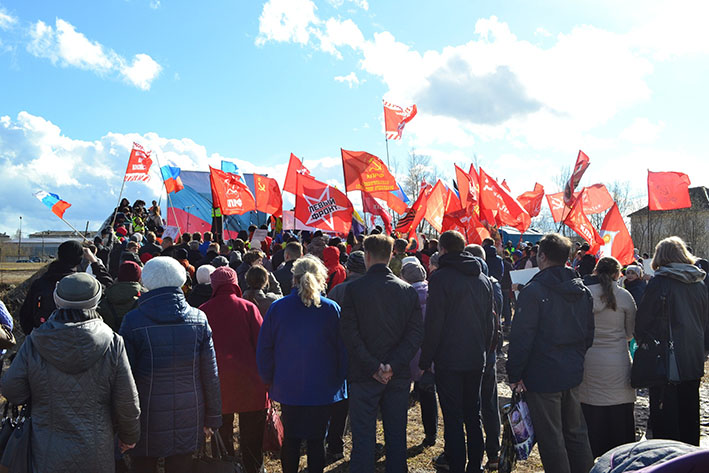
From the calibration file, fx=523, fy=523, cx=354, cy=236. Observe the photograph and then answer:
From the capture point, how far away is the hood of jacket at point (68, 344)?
Result: 3.12m

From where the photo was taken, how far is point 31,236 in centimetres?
10512

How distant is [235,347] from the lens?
4.78 meters

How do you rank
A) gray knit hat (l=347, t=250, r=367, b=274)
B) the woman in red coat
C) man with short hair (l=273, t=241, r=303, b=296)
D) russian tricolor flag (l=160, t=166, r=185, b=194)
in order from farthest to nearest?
russian tricolor flag (l=160, t=166, r=185, b=194) → man with short hair (l=273, t=241, r=303, b=296) → gray knit hat (l=347, t=250, r=367, b=274) → the woman in red coat

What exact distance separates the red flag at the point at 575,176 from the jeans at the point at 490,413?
1030 cm

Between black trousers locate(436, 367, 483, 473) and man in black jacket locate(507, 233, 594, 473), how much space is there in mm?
523

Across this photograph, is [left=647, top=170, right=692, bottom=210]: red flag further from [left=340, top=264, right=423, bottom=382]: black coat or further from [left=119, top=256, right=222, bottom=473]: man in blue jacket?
[left=119, top=256, right=222, bottom=473]: man in blue jacket

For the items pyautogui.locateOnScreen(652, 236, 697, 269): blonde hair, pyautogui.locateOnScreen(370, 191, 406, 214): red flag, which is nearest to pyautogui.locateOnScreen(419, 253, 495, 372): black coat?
pyautogui.locateOnScreen(652, 236, 697, 269): blonde hair

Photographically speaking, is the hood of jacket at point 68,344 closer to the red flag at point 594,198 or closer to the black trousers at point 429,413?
the black trousers at point 429,413

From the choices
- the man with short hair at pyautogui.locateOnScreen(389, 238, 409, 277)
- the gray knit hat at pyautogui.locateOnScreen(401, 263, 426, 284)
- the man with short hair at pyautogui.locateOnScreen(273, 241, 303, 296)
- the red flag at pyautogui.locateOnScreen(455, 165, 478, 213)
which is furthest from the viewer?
the red flag at pyautogui.locateOnScreen(455, 165, 478, 213)

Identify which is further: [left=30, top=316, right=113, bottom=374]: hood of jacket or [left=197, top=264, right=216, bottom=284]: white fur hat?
[left=197, top=264, right=216, bottom=284]: white fur hat

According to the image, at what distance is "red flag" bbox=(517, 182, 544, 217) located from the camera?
18.8 m

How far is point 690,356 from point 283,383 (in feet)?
12.1

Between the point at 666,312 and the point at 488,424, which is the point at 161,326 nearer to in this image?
the point at 488,424

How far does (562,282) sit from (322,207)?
8034 mm
